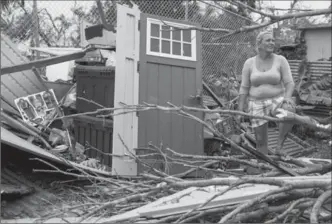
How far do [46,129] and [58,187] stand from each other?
1412mm

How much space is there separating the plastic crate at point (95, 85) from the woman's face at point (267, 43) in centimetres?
183

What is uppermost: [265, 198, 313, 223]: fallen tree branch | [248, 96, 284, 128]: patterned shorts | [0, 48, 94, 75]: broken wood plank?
[0, 48, 94, 75]: broken wood plank

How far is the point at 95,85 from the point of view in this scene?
6684 millimetres

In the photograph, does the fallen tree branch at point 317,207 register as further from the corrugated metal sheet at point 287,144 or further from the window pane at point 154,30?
the corrugated metal sheet at point 287,144

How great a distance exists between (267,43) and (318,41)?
9754 millimetres

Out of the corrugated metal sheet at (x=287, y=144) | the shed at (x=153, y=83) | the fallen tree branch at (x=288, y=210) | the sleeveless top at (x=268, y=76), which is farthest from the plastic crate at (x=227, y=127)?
the fallen tree branch at (x=288, y=210)

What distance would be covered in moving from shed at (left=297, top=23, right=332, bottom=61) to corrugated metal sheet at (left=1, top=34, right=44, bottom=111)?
361 inches

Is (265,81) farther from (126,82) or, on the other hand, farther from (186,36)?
(126,82)

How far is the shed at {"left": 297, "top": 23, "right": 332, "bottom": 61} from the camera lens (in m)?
14.5

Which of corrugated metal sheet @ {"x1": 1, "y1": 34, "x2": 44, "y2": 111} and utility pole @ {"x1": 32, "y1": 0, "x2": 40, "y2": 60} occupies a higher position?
utility pole @ {"x1": 32, "y1": 0, "x2": 40, "y2": 60}

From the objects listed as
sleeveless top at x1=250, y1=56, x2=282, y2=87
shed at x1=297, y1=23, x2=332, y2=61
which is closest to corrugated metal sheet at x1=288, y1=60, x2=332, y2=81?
shed at x1=297, y1=23, x2=332, y2=61

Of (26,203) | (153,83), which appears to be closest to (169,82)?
(153,83)

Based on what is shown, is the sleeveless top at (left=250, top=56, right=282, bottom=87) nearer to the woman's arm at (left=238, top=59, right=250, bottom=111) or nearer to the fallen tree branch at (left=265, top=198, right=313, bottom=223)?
the woman's arm at (left=238, top=59, right=250, bottom=111)

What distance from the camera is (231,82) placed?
801cm
